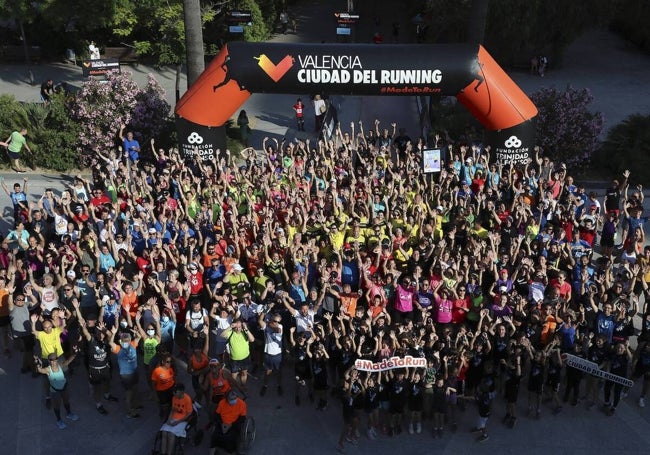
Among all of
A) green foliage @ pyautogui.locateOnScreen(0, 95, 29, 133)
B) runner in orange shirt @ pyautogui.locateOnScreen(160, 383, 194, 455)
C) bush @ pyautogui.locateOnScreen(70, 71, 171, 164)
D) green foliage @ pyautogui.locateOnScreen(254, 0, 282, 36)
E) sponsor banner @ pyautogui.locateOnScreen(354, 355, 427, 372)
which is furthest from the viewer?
green foliage @ pyautogui.locateOnScreen(254, 0, 282, 36)

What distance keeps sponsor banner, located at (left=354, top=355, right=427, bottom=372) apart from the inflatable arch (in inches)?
297

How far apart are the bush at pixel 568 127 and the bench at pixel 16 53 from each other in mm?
22669

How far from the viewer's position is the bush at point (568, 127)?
18.0m

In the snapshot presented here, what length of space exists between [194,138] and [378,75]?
4.65 meters

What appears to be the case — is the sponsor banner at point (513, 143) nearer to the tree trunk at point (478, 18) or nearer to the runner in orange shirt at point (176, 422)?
the tree trunk at point (478, 18)

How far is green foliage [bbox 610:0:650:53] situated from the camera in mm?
29922

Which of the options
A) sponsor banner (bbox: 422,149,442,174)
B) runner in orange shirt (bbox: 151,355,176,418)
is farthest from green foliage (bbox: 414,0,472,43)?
runner in orange shirt (bbox: 151,355,176,418)

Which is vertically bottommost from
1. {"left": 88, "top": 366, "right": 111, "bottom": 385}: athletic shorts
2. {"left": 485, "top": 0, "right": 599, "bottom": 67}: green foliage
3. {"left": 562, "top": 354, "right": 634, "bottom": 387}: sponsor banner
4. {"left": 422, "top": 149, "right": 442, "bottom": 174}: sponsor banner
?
{"left": 88, "top": 366, "right": 111, "bottom": 385}: athletic shorts

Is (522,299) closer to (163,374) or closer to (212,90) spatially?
(163,374)

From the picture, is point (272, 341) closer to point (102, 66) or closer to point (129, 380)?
point (129, 380)

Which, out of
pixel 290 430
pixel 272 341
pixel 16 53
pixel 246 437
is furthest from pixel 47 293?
pixel 16 53

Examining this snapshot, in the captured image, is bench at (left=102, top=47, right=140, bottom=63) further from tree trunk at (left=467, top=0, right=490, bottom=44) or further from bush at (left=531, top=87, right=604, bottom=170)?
bush at (left=531, top=87, right=604, bottom=170)

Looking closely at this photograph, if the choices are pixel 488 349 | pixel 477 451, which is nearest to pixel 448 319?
pixel 488 349

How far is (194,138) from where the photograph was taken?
16125mm
